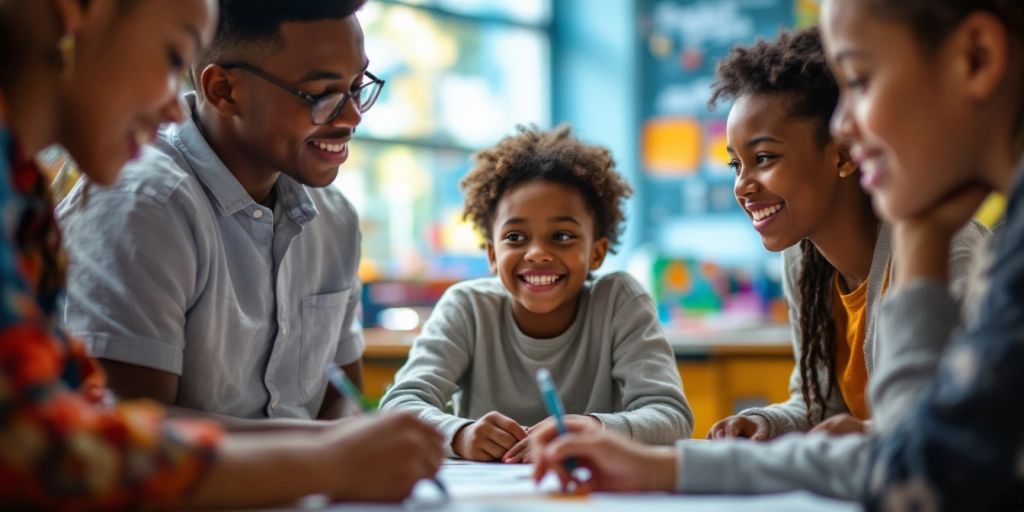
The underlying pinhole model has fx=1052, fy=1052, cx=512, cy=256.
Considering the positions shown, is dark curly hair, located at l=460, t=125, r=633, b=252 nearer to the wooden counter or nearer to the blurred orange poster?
the wooden counter

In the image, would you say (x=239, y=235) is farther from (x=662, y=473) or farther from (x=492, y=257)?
(x=662, y=473)

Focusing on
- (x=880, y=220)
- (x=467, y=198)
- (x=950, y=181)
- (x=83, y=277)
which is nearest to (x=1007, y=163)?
(x=950, y=181)

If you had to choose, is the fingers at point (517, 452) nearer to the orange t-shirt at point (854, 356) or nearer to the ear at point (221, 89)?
the orange t-shirt at point (854, 356)

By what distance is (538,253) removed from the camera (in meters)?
1.92

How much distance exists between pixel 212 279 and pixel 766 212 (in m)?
0.91

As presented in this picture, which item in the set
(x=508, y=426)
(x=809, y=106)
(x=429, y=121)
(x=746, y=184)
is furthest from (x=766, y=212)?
(x=429, y=121)

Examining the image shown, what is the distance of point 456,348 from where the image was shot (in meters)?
1.91

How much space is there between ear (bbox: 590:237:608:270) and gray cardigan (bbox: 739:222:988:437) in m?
0.37

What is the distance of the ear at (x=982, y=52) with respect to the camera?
0.91 m

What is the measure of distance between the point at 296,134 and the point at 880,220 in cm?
95

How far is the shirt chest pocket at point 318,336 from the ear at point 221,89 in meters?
0.33

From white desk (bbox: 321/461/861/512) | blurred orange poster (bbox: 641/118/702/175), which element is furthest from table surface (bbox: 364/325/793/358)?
white desk (bbox: 321/461/861/512)

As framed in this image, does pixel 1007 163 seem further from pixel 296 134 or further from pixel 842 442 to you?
pixel 296 134

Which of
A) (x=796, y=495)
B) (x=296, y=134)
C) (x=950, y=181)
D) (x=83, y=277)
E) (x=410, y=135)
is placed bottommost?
(x=796, y=495)
